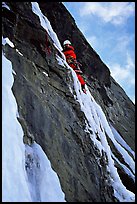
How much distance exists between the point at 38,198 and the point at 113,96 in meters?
11.0

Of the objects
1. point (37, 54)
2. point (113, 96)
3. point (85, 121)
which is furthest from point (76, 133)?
point (113, 96)

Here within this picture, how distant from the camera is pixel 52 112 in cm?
610

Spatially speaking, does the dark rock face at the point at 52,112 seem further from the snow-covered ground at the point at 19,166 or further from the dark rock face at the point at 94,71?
the dark rock face at the point at 94,71

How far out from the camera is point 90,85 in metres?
12.4

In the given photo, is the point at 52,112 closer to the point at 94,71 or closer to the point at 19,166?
the point at 19,166

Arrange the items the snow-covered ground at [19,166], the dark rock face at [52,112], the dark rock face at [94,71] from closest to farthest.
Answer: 1. the snow-covered ground at [19,166]
2. the dark rock face at [52,112]
3. the dark rock face at [94,71]

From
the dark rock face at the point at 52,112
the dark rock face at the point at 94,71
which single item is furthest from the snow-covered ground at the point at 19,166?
the dark rock face at the point at 94,71

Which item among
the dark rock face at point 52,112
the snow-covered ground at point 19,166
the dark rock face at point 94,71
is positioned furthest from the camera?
the dark rock face at point 94,71

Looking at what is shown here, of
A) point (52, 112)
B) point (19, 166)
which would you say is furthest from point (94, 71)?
point (19, 166)

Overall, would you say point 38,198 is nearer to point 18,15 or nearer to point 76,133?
point 76,133

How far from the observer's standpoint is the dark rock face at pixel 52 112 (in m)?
5.39

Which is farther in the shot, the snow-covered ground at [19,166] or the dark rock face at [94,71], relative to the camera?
the dark rock face at [94,71]

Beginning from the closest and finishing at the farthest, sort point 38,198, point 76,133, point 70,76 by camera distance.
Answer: point 38,198 < point 76,133 < point 70,76

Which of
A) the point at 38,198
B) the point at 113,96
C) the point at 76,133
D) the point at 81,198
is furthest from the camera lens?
the point at 113,96
